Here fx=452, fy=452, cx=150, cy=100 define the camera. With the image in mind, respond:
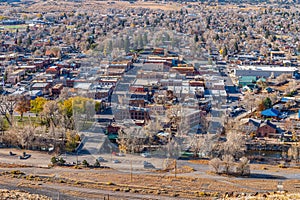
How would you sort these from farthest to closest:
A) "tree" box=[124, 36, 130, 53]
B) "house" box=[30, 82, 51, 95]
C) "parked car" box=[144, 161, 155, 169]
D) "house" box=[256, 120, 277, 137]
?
"tree" box=[124, 36, 130, 53] → "house" box=[30, 82, 51, 95] → "house" box=[256, 120, 277, 137] → "parked car" box=[144, 161, 155, 169]

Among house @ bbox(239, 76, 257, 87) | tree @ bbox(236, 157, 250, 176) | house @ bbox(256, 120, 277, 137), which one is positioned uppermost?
house @ bbox(239, 76, 257, 87)

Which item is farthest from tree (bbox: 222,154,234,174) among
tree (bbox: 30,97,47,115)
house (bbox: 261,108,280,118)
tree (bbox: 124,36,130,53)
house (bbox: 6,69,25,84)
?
tree (bbox: 124,36,130,53)

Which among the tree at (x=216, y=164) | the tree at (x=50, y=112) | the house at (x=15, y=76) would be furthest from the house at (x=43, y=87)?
the tree at (x=216, y=164)

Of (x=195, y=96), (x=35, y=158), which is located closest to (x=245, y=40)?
(x=195, y=96)

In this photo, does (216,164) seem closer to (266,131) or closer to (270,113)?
(266,131)

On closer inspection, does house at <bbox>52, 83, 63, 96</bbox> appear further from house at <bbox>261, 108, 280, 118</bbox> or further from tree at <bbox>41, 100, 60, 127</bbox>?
house at <bbox>261, 108, 280, 118</bbox>

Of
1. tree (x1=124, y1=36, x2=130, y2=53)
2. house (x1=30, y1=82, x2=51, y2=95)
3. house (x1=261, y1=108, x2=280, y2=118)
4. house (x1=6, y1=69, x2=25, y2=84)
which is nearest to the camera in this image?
house (x1=261, y1=108, x2=280, y2=118)

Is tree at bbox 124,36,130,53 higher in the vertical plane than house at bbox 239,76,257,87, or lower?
higher

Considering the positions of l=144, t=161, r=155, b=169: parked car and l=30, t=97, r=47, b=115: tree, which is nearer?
l=144, t=161, r=155, b=169: parked car

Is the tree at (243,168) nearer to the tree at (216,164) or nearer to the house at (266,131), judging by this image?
the tree at (216,164)
